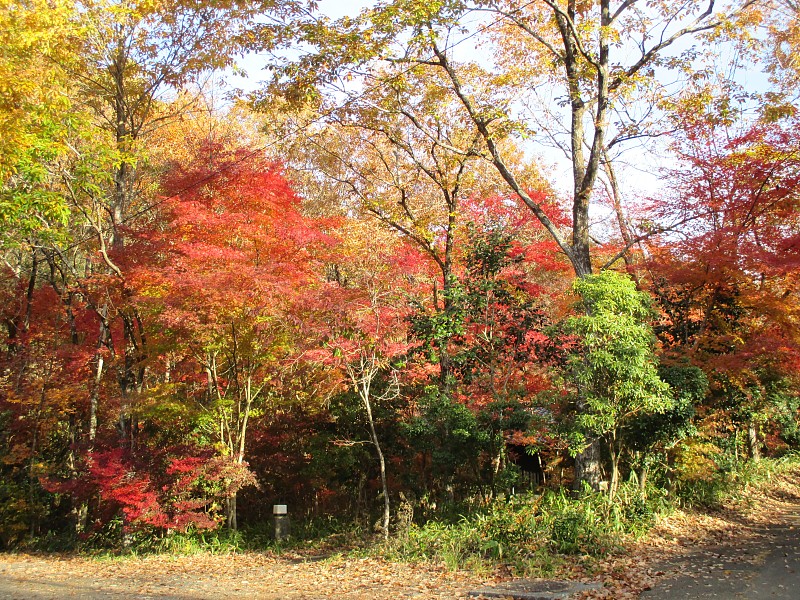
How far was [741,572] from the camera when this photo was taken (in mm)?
6535

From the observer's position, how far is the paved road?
5797 mm

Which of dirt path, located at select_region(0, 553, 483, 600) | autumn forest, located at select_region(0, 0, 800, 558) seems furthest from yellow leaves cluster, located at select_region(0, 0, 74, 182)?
dirt path, located at select_region(0, 553, 483, 600)

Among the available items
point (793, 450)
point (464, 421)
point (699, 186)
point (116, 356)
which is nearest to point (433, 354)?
point (464, 421)

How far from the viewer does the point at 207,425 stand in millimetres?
11031

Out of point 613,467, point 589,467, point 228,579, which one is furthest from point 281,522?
point 613,467

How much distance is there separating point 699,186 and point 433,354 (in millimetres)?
5559

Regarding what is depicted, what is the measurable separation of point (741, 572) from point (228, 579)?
630cm

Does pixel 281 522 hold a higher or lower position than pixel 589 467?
lower

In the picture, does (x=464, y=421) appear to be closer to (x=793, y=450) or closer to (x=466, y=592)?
(x=466, y=592)

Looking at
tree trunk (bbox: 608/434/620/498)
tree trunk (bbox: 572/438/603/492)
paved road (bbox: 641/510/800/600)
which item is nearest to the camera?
paved road (bbox: 641/510/800/600)

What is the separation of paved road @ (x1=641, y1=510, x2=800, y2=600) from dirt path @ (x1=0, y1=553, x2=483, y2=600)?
216 cm

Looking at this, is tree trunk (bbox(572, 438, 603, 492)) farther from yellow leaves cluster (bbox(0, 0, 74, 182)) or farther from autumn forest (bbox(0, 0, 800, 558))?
yellow leaves cluster (bbox(0, 0, 74, 182))

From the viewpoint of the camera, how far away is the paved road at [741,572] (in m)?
5.80

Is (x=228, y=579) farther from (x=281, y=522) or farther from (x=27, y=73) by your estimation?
(x=27, y=73)
